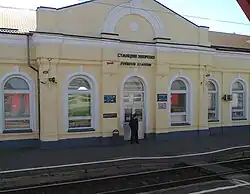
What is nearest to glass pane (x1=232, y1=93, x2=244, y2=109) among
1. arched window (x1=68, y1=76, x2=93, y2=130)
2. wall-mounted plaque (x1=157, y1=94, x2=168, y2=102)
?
wall-mounted plaque (x1=157, y1=94, x2=168, y2=102)

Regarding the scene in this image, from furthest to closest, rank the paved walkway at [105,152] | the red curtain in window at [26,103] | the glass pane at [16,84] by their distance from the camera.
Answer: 1. the red curtain in window at [26,103]
2. the glass pane at [16,84]
3. the paved walkway at [105,152]

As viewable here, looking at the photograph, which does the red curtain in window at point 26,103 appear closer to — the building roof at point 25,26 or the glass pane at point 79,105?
the glass pane at point 79,105

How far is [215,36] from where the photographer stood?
880 inches

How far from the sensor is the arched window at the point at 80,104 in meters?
14.1

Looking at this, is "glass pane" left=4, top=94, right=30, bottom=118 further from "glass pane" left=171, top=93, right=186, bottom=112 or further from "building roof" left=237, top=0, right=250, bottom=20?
"building roof" left=237, top=0, right=250, bottom=20

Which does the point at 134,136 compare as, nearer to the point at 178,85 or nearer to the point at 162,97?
the point at 162,97

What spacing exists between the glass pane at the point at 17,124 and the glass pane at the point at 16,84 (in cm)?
150

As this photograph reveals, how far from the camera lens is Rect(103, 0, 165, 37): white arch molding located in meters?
14.5

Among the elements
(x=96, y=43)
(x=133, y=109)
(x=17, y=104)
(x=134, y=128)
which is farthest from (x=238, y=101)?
(x=17, y=104)

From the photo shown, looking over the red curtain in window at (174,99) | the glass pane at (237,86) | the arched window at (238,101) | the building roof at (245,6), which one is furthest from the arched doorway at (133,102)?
the building roof at (245,6)

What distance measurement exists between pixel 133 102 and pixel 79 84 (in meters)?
2.97

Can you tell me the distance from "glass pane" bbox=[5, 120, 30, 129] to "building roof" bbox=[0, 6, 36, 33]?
159 inches

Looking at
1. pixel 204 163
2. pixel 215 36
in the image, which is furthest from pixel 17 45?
pixel 215 36

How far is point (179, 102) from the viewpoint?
16594 millimetres
